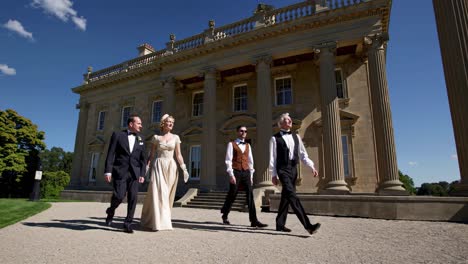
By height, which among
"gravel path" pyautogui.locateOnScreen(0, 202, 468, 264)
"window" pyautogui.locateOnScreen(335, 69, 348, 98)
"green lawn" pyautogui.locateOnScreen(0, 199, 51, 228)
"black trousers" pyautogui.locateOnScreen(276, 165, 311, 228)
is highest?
"window" pyautogui.locateOnScreen(335, 69, 348, 98)

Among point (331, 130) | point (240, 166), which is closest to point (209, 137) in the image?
point (331, 130)

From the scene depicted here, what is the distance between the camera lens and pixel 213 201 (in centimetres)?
1304

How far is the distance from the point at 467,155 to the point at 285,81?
10.8 m

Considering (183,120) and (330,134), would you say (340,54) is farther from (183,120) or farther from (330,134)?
(183,120)

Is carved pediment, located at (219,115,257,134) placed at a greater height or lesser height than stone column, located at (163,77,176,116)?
lesser

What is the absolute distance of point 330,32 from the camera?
13852 mm

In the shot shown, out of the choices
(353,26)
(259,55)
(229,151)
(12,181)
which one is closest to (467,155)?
(229,151)

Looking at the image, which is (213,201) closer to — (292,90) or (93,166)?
(292,90)

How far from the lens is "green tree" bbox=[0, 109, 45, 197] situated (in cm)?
2473

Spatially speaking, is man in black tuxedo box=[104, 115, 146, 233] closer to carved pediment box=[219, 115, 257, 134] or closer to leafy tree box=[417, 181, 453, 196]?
carved pediment box=[219, 115, 257, 134]

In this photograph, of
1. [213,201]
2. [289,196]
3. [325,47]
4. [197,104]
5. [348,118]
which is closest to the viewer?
[289,196]

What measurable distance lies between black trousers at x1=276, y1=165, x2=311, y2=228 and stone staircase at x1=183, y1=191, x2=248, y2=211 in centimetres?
626

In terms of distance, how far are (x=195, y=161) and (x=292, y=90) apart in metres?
7.97

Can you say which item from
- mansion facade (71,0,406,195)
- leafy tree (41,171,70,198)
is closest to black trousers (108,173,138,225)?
mansion facade (71,0,406,195)
